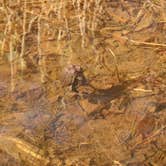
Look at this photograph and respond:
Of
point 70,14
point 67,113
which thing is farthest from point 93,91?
point 70,14

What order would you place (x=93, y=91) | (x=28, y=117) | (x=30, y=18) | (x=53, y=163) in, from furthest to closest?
1. (x=30, y=18)
2. (x=93, y=91)
3. (x=28, y=117)
4. (x=53, y=163)

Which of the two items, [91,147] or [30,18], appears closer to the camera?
[91,147]

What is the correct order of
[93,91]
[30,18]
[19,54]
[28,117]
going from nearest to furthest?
[28,117] < [93,91] < [19,54] < [30,18]

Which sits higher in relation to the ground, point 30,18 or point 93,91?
point 30,18

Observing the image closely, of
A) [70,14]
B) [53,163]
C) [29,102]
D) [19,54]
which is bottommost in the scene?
[53,163]

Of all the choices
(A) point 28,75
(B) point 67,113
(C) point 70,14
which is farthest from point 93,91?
(C) point 70,14

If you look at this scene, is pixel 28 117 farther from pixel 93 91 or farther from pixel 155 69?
pixel 155 69

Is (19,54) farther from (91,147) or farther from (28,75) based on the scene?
(91,147)

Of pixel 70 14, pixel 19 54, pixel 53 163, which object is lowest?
pixel 53 163

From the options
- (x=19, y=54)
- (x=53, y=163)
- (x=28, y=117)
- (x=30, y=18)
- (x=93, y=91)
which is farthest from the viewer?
(x=30, y=18)
